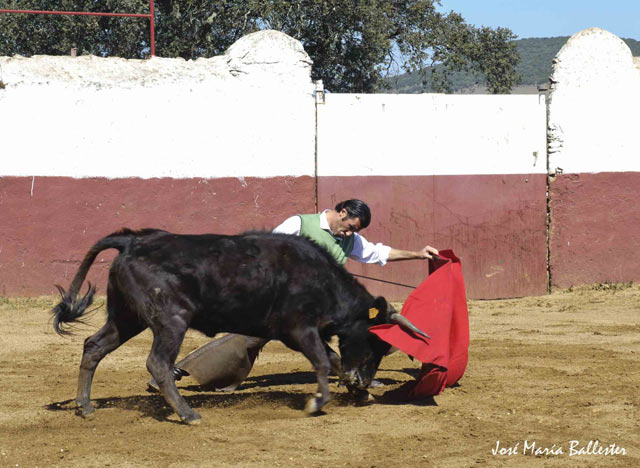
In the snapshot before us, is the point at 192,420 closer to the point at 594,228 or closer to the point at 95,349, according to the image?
the point at 95,349

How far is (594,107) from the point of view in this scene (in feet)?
34.2

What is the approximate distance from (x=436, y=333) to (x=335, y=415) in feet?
2.81

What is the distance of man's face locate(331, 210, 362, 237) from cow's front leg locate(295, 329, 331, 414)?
793 millimetres

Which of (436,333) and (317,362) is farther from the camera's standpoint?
(436,333)

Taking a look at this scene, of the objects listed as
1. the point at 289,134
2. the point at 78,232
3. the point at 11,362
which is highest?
the point at 289,134

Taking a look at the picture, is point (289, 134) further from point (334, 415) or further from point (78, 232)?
point (334, 415)

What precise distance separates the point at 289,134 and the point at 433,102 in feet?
5.68

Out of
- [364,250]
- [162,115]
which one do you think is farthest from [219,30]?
[364,250]

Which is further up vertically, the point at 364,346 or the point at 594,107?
the point at 594,107

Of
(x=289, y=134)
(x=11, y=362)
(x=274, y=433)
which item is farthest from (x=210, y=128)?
(x=274, y=433)

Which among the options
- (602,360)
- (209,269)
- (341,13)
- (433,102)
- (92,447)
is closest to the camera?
(92,447)

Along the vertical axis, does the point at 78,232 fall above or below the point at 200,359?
above

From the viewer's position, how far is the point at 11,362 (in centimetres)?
655

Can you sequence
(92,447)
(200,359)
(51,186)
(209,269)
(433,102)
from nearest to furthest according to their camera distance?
(92,447) < (209,269) < (200,359) < (51,186) < (433,102)
